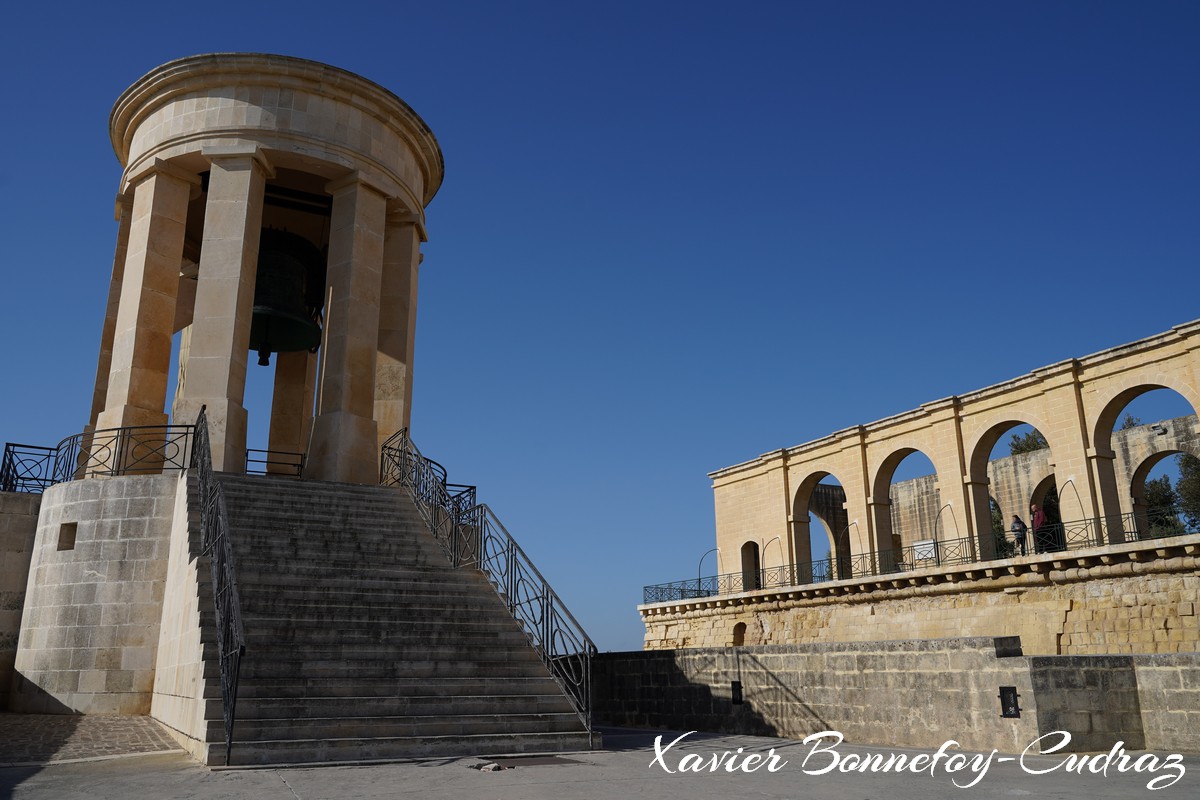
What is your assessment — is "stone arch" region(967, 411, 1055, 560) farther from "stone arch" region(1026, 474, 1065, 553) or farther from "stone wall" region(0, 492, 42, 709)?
"stone wall" region(0, 492, 42, 709)

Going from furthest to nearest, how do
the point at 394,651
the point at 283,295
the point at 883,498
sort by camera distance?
the point at 883,498 → the point at 283,295 → the point at 394,651

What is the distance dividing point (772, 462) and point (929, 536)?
6.47 metres

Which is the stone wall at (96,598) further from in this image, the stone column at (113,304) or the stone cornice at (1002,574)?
the stone cornice at (1002,574)

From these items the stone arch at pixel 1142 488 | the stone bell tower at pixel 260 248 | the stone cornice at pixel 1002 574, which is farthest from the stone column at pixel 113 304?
the stone arch at pixel 1142 488

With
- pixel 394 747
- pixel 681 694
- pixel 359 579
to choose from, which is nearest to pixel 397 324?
pixel 359 579

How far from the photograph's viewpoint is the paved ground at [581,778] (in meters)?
5.42

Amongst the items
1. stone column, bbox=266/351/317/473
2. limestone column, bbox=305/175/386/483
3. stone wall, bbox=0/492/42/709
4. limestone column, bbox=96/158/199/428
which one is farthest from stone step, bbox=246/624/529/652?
stone column, bbox=266/351/317/473

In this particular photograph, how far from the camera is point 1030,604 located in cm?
1994

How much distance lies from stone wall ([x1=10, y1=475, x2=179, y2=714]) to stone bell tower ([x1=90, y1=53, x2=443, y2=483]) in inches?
83.8

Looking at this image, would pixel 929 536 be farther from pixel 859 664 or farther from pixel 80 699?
pixel 80 699

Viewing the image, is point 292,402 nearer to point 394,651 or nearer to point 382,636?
point 382,636

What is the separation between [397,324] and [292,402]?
3.55m

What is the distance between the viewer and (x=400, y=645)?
8930 mm

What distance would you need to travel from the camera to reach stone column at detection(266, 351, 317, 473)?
18578 millimetres
